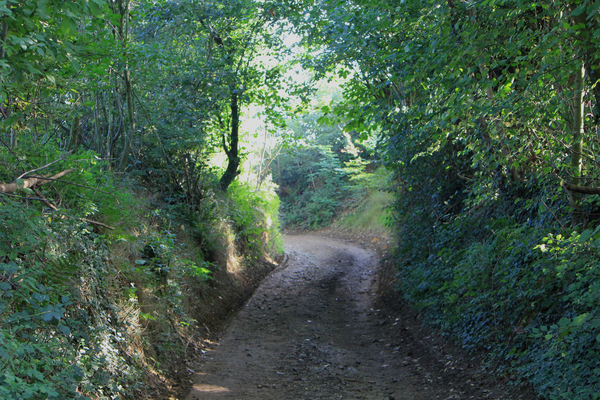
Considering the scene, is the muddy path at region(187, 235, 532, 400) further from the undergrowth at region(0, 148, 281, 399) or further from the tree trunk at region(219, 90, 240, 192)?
the tree trunk at region(219, 90, 240, 192)

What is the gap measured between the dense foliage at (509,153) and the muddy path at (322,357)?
0.78m

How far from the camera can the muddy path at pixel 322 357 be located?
20.2ft

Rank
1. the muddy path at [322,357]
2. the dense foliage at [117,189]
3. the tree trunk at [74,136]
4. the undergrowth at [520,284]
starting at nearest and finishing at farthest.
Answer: the dense foliage at [117,189] < the undergrowth at [520,284] < the muddy path at [322,357] < the tree trunk at [74,136]

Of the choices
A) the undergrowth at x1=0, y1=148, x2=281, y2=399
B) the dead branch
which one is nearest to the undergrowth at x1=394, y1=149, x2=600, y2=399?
the dead branch

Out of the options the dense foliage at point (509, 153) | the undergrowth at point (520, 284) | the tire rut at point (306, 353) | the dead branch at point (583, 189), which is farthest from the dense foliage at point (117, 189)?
the dead branch at point (583, 189)

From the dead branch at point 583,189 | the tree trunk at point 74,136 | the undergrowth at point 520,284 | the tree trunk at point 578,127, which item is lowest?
the undergrowth at point 520,284

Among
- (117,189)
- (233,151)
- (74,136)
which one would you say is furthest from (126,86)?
(233,151)

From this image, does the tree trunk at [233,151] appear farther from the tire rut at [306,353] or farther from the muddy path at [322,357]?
the muddy path at [322,357]

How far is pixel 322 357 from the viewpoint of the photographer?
7.67 meters

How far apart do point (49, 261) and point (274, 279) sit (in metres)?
10.3

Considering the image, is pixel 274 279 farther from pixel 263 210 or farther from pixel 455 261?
pixel 455 261

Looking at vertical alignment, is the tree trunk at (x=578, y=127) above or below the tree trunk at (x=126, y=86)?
below

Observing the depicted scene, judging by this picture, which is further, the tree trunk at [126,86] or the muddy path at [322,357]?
the tree trunk at [126,86]

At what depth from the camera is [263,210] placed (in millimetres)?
17969
